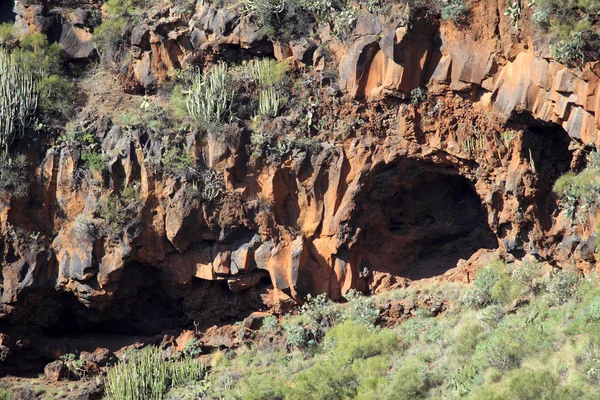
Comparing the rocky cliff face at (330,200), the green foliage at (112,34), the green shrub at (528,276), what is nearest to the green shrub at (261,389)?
the rocky cliff face at (330,200)

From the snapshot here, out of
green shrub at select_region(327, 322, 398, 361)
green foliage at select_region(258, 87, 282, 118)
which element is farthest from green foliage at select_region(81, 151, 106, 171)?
green shrub at select_region(327, 322, 398, 361)

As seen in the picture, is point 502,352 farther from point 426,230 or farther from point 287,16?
point 287,16

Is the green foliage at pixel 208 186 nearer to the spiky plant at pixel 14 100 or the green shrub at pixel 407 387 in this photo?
the spiky plant at pixel 14 100

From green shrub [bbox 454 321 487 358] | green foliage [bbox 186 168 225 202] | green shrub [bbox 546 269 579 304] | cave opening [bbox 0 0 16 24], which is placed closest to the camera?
green shrub [bbox 454 321 487 358]

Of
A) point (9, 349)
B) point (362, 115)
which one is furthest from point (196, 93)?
point (9, 349)

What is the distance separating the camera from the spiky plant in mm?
25672

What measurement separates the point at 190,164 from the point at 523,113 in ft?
26.6

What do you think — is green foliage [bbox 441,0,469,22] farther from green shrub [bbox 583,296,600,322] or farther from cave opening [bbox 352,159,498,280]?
green shrub [bbox 583,296,600,322]

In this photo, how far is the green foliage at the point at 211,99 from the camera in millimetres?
25500

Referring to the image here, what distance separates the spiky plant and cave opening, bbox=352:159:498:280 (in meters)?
9.09

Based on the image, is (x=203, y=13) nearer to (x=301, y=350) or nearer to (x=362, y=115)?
(x=362, y=115)

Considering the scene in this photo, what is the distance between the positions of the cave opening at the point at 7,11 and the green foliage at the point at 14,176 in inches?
227

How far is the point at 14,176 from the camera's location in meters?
25.3

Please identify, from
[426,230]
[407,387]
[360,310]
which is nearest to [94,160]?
[360,310]
